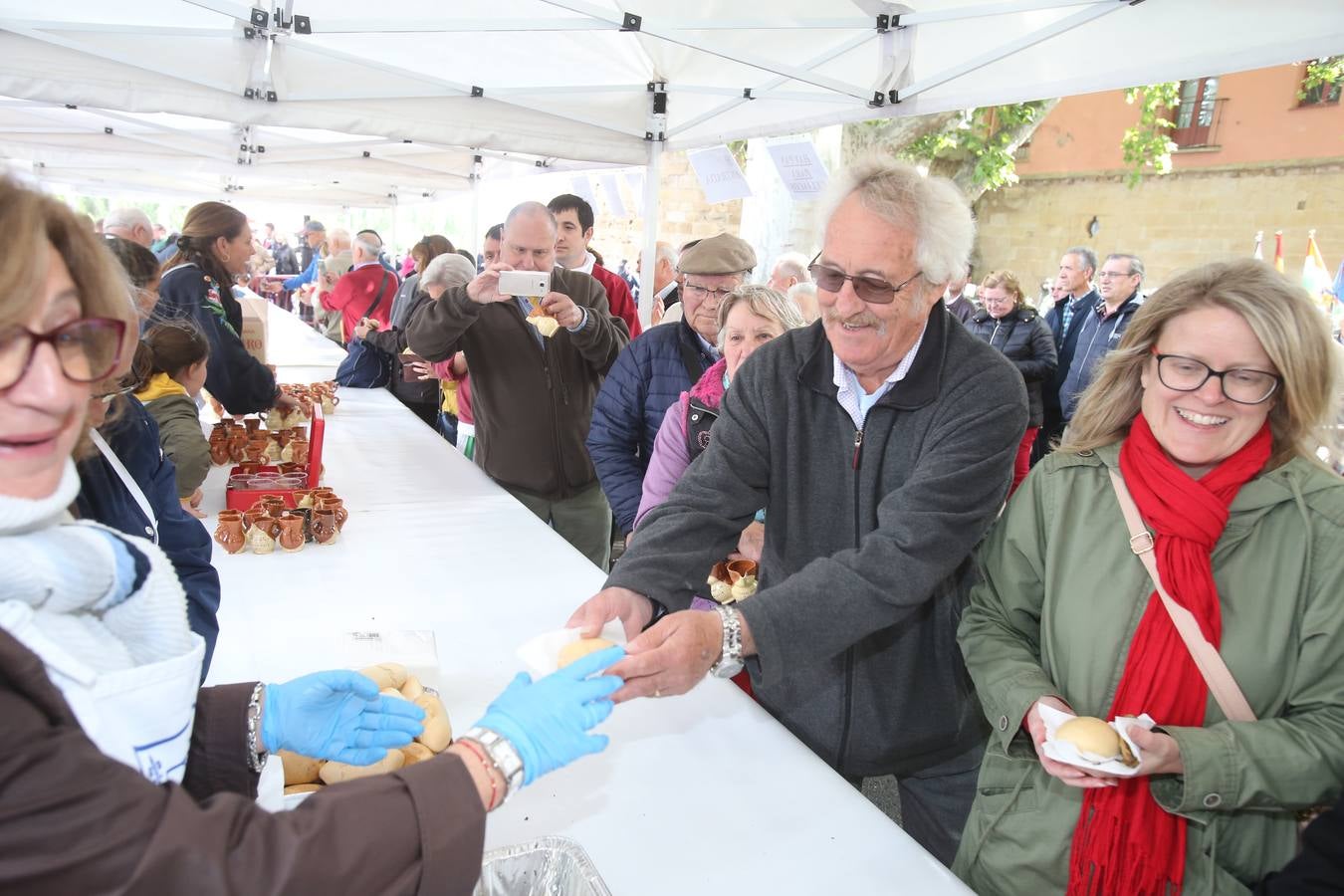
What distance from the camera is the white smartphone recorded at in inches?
123

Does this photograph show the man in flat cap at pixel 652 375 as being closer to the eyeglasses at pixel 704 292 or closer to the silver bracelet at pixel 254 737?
the eyeglasses at pixel 704 292

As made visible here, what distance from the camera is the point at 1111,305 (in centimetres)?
616

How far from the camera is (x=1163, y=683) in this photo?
1.36 metres

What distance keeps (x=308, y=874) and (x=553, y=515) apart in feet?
9.24

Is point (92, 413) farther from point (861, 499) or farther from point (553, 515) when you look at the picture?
point (553, 515)

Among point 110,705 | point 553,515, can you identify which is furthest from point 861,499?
point 553,515

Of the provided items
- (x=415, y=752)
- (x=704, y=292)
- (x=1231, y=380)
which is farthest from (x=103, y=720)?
(x=704, y=292)

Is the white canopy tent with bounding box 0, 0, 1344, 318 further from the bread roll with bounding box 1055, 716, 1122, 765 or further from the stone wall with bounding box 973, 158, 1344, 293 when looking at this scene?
the stone wall with bounding box 973, 158, 1344, 293

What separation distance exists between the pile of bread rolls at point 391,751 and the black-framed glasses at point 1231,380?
1336mm

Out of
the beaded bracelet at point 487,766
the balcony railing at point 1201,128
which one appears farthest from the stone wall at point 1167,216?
the beaded bracelet at point 487,766

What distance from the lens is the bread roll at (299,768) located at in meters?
1.38

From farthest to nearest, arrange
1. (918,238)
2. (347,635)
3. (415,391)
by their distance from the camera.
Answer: (415,391) < (347,635) < (918,238)

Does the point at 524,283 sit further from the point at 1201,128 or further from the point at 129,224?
the point at 1201,128

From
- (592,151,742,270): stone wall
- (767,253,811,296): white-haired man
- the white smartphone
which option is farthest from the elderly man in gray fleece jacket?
(592,151,742,270): stone wall
